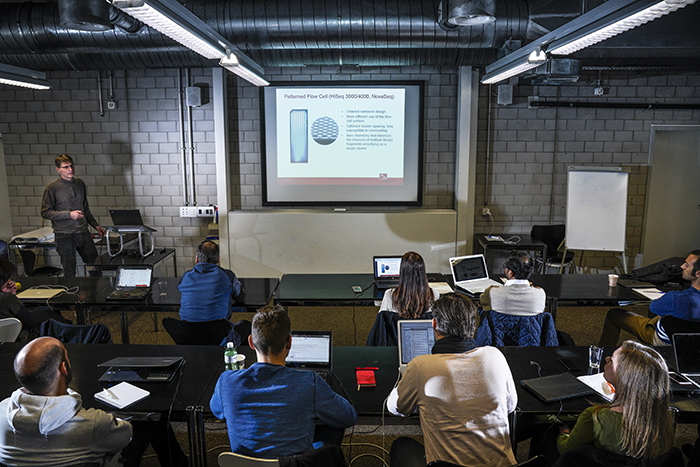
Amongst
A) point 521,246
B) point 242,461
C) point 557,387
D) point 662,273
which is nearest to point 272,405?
point 242,461

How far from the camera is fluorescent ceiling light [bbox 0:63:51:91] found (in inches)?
181

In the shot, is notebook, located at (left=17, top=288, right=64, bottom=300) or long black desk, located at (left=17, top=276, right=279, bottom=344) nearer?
long black desk, located at (left=17, top=276, right=279, bottom=344)

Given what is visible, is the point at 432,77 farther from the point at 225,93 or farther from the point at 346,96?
the point at 225,93

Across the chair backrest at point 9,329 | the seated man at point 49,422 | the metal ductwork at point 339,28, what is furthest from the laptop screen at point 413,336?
the metal ductwork at point 339,28

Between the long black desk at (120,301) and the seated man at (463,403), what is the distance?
6.71 feet

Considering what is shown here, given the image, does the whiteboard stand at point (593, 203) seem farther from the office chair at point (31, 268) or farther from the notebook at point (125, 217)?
the office chair at point (31, 268)

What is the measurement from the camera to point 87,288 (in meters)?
4.06

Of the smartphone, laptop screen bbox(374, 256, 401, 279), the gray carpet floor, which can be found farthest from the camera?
laptop screen bbox(374, 256, 401, 279)

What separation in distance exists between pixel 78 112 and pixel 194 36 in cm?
426

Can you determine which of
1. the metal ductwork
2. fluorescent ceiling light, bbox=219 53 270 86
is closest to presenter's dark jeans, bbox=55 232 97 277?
the metal ductwork

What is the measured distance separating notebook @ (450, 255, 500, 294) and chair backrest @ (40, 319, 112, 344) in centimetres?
269

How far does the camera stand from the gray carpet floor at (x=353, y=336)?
9.29ft

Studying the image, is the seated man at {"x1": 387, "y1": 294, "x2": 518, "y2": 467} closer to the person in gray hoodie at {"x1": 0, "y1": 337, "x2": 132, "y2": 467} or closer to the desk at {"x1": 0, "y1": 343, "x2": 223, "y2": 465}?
the desk at {"x1": 0, "y1": 343, "x2": 223, "y2": 465}

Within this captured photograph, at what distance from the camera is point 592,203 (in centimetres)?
606
